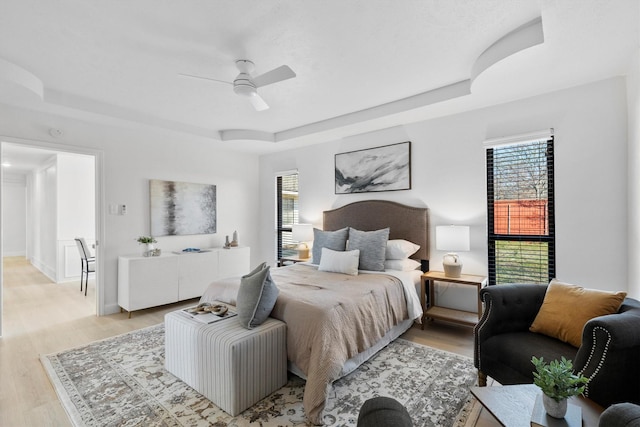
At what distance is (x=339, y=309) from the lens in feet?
7.43

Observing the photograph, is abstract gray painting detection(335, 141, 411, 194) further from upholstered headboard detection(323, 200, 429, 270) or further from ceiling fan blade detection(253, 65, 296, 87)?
ceiling fan blade detection(253, 65, 296, 87)

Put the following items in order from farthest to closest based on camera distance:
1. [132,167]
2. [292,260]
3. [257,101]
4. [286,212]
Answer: [286,212] → [292,260] → [132,167] → [257,101]

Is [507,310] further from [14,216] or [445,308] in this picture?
[14,216]

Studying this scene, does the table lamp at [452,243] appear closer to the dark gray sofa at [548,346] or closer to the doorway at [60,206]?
the dark gray sofa at [548,346]

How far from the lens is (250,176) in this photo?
19.1 feet

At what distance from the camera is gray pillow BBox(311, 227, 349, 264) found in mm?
Answer: 3857

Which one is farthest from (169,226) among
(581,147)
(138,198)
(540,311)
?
(581,147)

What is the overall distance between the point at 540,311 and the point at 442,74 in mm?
2207

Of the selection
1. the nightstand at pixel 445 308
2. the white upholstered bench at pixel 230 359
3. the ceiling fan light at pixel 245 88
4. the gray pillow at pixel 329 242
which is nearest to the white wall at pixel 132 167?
the gray pillow at pixel 329 242

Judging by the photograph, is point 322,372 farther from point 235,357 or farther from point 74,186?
point 74,186

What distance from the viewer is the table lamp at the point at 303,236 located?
15.5 ft

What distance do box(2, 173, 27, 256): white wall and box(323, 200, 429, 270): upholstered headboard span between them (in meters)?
9.97

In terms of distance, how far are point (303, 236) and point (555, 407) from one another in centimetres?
380

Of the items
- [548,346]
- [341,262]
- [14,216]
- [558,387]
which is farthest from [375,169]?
[14,216]
